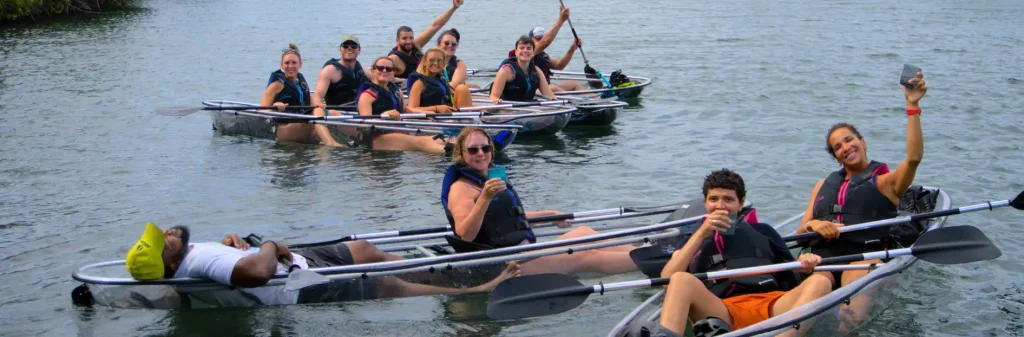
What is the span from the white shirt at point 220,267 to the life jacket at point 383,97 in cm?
583

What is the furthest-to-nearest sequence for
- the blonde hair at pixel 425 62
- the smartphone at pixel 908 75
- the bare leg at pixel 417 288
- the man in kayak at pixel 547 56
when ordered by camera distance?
the man in kayak at pixel 547 56
the blonde hair at pixel 425 62
the bare leg at pixel 417 288
the smartphone at pixel 908 75

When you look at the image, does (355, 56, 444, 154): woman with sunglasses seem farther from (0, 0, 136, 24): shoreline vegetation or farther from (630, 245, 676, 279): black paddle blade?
(0, 0, 136, 24): shoreline vegetation

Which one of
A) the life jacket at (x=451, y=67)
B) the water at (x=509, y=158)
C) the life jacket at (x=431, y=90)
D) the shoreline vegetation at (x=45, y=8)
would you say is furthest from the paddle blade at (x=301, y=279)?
the shoreline vegetation at (x=45, y=8)

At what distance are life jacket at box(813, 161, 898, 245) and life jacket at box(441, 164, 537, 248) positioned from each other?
84.0 inches

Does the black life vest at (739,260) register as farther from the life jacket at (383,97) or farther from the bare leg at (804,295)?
the life jacket at (383,97)

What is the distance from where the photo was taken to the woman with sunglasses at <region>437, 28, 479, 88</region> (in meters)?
14.0

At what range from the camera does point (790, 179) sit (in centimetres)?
1194

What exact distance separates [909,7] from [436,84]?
70.4 feet

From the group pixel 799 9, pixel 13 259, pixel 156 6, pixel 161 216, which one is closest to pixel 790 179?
pixel 161 216

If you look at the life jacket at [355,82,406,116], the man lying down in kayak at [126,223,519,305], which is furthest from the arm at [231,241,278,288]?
the life jacket at [355,82,406,116]

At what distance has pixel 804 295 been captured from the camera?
614 centimetres

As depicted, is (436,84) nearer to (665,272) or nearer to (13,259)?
(13,259)

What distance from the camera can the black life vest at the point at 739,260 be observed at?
6.34 metres

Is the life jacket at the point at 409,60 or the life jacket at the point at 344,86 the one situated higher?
the life jacket at the point at 409,60
